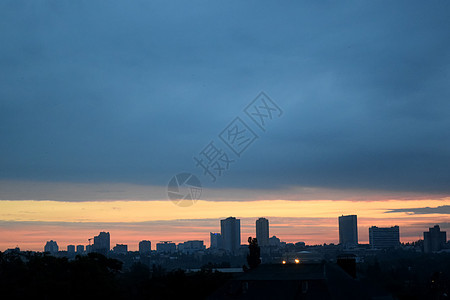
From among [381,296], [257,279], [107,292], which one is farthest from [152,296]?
[381,296]

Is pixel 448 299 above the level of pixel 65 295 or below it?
below

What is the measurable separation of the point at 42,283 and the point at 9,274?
13792 millimetres

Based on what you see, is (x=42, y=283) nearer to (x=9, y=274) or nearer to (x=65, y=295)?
(x=65, y=295)

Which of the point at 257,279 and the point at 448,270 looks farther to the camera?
the point at 448,270

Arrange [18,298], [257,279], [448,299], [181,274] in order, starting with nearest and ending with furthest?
[257,279], [18,298], [181,274], [448,299]

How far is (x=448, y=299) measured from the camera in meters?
104

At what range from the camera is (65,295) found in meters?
57.2

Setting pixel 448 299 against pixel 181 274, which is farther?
pixel 448 299

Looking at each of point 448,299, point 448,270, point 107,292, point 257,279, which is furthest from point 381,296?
point 448,270

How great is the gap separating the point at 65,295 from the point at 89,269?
532 cm

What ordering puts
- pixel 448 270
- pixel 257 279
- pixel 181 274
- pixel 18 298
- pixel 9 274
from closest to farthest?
pixel 257 279
pixel 18 298
pixel 9 274
pixel 181 274
pixel 448 270

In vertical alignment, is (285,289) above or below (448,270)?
above

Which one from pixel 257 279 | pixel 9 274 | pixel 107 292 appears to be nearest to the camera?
pixel 257 279

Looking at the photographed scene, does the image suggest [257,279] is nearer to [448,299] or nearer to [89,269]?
[89,269]
